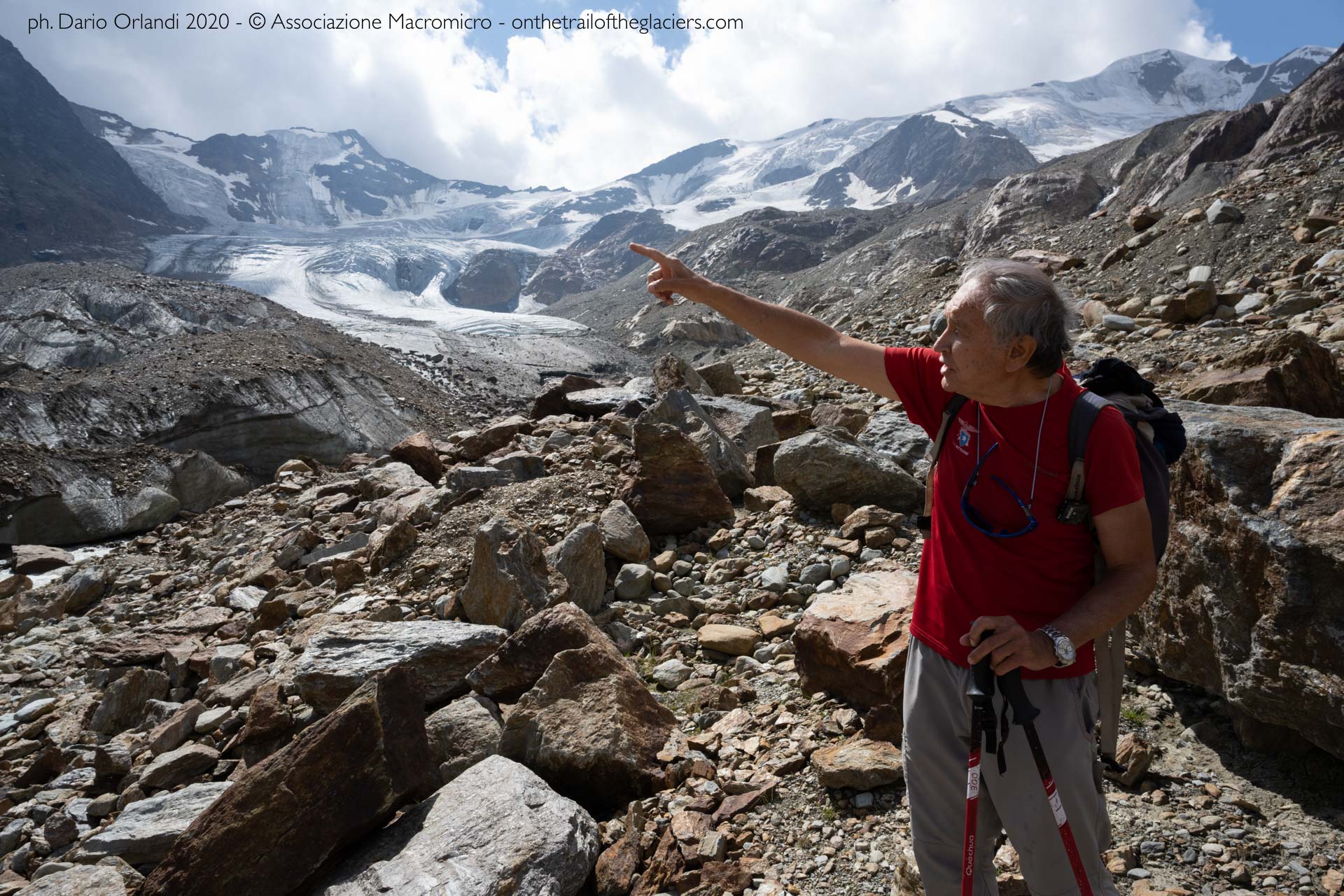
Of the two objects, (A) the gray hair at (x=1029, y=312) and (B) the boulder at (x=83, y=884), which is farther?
(B) the boulder at (x=83, y=884)

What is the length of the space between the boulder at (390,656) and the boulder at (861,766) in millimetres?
1977

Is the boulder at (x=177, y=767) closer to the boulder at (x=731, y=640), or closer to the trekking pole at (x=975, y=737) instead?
the boulder at (x=731, y=640)

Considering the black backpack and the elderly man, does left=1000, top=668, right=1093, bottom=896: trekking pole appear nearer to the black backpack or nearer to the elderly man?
the elderly man

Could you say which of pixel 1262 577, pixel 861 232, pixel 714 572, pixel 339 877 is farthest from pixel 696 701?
pixel 861 232

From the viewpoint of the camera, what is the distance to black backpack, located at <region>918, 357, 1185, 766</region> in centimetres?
163

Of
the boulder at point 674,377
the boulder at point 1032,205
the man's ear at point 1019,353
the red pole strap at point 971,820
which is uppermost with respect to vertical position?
the boulder at point 1032,205

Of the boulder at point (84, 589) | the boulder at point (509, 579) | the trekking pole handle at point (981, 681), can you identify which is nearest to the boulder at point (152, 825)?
the boulder at point (509, 579)

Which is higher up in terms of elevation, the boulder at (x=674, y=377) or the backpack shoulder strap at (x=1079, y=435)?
the boulder at (x=674, y=377)

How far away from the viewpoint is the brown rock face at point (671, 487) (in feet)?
18.5

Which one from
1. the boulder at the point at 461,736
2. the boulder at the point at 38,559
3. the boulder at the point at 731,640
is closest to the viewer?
the boulder at the point at 461,736

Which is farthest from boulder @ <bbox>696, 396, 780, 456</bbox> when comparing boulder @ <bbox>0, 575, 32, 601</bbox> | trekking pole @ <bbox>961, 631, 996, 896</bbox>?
boulder @ <bbox>0, 575, 32, 601</bbox>

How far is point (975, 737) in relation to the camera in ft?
5.55

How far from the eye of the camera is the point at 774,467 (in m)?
5.73

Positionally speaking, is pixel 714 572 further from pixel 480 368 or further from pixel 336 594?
pixel 480 368
